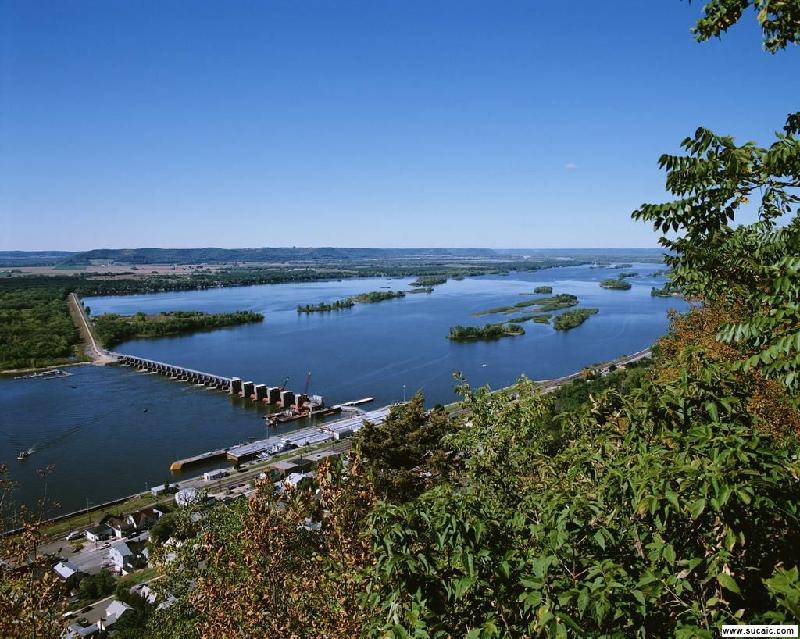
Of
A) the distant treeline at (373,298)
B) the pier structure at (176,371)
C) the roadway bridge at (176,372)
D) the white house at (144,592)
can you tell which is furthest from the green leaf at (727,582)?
the distant treeline at (373,298)

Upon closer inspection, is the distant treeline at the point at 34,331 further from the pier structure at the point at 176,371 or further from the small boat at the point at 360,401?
the small boat at the point at 360,401

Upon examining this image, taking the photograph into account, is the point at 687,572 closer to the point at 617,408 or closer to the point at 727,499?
the point at 727,499

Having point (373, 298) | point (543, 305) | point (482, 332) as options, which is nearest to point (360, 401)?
point (482, 332)

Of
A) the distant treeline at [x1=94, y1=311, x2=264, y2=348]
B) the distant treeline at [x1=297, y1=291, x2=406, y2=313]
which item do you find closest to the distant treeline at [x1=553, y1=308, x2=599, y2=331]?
the distant treeline at [x1=297, y1=291, x2=406, y2=313]

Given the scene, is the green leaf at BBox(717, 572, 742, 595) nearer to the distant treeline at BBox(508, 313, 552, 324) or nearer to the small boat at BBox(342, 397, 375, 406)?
the small boat at BBox(342, 397, 375, 406)

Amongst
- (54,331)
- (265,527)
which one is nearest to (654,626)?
(265,527)

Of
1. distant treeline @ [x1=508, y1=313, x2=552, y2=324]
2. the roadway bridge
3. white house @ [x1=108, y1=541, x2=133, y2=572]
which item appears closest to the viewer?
white house @ [x1=108, y1=541, x2=133, y2=572]
